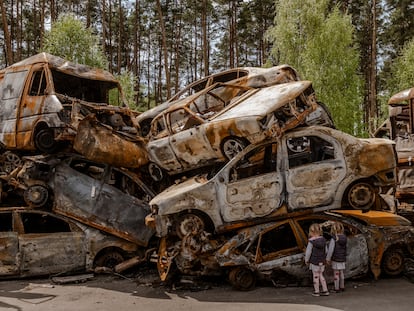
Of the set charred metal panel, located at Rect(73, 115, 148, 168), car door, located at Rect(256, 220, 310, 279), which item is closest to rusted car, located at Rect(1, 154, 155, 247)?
charred metal panel, located at Rect(73, 115, 148, 168)

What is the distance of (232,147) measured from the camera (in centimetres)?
841

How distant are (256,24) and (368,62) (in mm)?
9774

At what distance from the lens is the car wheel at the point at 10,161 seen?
9.81 meters

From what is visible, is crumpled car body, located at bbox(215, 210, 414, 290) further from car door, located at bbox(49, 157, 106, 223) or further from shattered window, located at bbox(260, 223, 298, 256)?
car door, located at bbox(49, 157, 106, 223)

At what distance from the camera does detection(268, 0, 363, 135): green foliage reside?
25.0 m

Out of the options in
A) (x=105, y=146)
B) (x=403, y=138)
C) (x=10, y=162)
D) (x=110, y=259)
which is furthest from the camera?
(x=403, y=138)

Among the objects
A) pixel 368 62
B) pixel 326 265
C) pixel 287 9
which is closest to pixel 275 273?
pixel 326 265

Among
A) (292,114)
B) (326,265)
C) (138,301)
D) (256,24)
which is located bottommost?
(138,301)

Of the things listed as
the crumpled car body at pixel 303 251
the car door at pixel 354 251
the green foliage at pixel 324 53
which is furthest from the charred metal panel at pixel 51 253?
the green foliage at pixel 324 53

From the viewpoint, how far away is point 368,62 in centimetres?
3500

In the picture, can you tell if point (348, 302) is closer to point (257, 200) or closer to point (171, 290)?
point (257, 200)

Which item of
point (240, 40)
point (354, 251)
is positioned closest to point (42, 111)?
point (354, 251)

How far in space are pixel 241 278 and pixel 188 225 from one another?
49.5 inches

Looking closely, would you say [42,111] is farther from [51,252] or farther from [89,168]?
[51,252]
